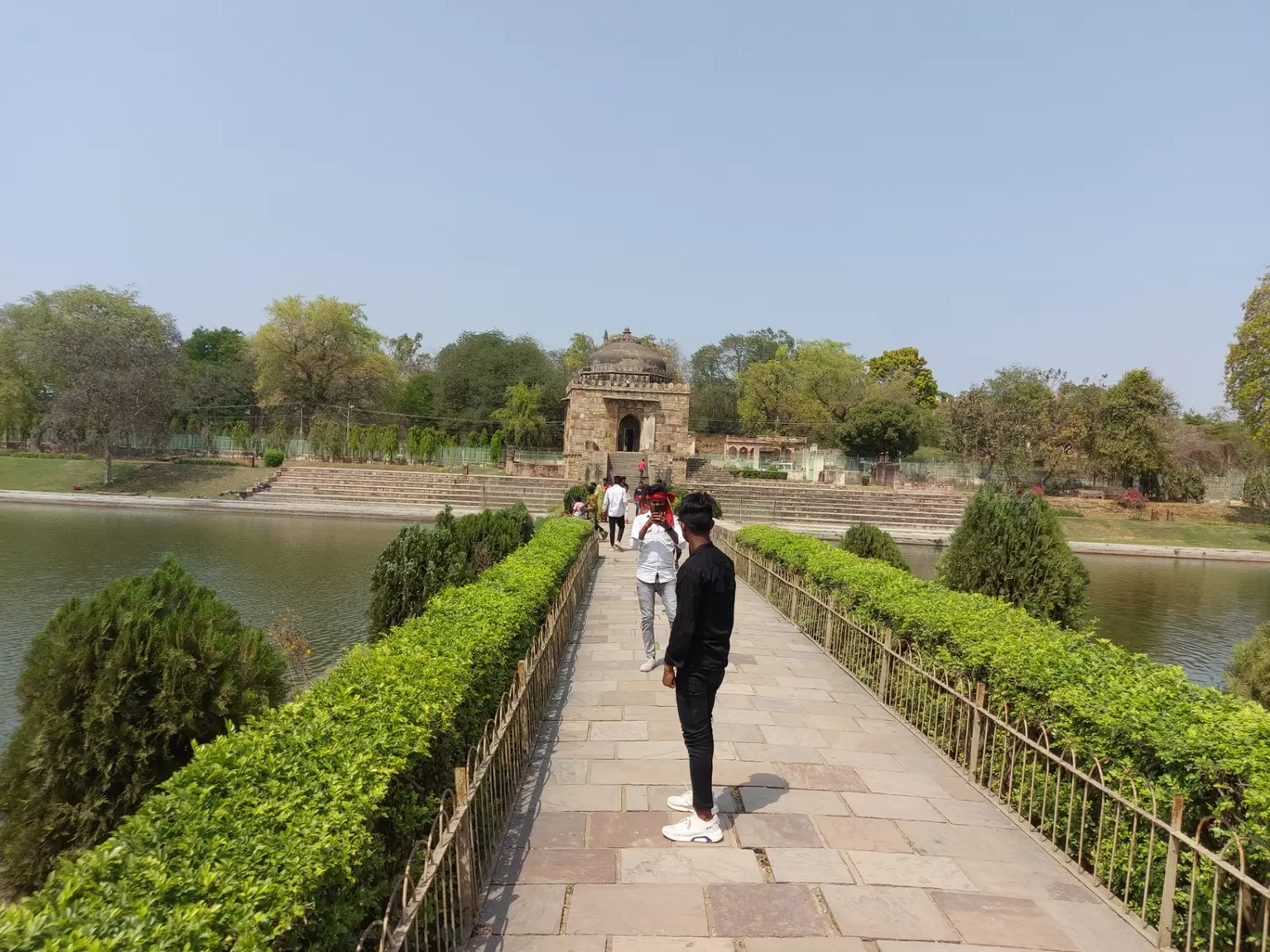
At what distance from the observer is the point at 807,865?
3754mm

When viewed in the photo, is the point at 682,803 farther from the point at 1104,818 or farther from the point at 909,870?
the point at 1104,818

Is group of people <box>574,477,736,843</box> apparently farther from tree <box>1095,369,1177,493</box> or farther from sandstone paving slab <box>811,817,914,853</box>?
tree <box>1095,369,1177,493</box>


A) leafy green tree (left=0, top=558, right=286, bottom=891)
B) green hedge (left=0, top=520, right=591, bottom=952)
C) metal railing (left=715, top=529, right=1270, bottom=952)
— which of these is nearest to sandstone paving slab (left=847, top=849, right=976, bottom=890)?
metal railing (left=715, top=529, right=1270, bottom=952)

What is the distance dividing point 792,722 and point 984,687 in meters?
1.61

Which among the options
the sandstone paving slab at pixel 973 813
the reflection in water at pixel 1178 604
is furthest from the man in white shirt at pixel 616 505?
the sandstone paving slab at pixel 973 813

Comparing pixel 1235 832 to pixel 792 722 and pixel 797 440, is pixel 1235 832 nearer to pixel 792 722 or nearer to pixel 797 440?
pixel 792 722

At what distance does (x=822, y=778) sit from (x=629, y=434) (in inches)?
1479

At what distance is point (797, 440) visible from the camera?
48.2 metres

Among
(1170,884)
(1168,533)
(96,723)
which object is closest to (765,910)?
(1170,884)

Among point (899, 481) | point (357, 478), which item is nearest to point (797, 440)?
point (899, 481)

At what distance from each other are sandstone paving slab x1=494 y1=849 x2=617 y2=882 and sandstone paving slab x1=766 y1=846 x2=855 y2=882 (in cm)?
80

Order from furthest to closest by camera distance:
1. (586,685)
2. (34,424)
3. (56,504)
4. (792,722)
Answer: (34,424) < (56,504) < (586,685) < (792,722)

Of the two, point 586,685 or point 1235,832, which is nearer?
point 1235,832

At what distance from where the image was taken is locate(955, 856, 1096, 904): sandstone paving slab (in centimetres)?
365
